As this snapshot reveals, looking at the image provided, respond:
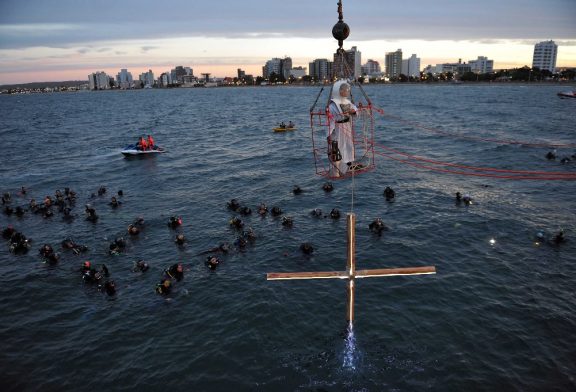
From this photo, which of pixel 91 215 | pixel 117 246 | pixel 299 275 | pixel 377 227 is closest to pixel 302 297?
pixel 299 275

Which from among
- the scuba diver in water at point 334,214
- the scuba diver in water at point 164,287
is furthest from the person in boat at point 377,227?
the scuba diver in water at point 164,287

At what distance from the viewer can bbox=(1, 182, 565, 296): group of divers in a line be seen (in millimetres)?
26219

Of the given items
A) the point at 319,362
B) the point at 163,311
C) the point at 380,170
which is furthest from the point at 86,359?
the point at 380,170

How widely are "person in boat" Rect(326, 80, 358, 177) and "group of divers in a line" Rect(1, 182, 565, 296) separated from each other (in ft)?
38.9

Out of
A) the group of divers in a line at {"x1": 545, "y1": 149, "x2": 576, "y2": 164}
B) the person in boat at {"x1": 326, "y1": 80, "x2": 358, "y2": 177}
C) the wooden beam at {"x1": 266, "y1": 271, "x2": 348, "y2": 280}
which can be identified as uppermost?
the person in boat at {"x1": 326, "y1": 80, "x2": 358, "y2": 177}

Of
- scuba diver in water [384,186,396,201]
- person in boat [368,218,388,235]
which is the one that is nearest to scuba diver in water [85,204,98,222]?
person in boat [368,218,388,235]

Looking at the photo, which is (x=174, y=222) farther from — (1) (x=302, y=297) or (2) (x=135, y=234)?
(1) (x=302, y=297)

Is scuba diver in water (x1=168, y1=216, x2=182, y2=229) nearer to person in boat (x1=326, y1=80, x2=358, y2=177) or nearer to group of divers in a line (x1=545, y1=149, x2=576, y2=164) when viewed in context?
person in boat (x1=326, y1=80, x2=358, y2=177)

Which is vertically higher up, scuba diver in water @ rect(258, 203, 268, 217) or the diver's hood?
the diver's hood

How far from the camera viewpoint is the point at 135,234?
3384cm

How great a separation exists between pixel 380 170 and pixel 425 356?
1484 inches

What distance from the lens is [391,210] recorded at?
38406mm

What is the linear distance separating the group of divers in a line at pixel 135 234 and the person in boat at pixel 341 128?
11.9 metres

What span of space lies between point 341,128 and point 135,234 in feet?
76.3
